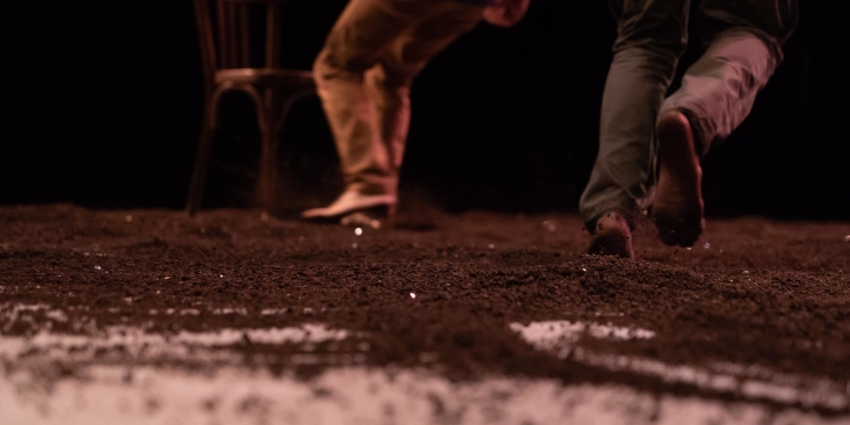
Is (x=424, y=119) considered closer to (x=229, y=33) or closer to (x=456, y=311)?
(x=229, y=33)

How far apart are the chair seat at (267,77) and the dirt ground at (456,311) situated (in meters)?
0.76

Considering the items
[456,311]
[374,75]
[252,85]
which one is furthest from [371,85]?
[456,311]

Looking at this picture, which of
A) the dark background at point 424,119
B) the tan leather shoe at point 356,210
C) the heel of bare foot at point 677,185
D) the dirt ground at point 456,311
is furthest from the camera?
the dark background at point 424,119

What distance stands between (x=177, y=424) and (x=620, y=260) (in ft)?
2.55

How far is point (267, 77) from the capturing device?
250 cm

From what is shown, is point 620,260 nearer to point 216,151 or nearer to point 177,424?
point 177,424

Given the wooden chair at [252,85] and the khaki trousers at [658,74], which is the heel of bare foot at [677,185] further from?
the wooden chair at [252,85]

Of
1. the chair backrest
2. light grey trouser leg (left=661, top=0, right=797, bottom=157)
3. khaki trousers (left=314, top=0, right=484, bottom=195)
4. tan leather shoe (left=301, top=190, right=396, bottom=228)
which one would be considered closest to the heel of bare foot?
light grey trouser leg (left=661, top=0, right=797, bottom=157)

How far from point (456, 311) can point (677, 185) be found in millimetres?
467

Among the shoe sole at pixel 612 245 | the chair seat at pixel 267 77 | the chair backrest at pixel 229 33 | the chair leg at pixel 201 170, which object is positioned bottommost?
the chair leg at pixel 201 170

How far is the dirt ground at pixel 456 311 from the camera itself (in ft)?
2.33

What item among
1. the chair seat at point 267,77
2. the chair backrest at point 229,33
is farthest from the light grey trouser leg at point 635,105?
the chair backrest at point 229,33

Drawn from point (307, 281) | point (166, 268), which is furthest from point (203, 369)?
point (166, 268)

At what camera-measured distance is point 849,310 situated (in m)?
1.00
